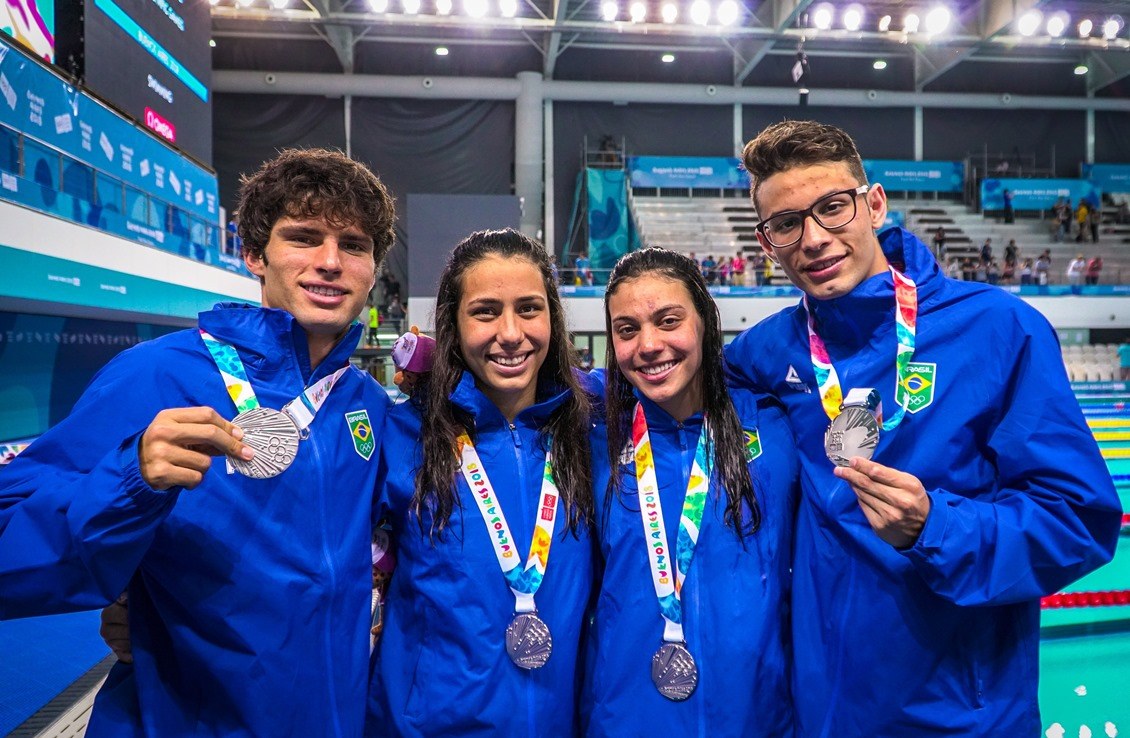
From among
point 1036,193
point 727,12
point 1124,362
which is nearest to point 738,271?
point 727,12

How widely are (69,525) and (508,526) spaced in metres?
0.83

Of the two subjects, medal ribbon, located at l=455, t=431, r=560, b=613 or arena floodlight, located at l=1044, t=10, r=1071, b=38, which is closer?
medal ribbon, located at l=455, t=431, r=560, b=613

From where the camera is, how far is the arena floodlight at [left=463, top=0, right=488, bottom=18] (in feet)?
54.9

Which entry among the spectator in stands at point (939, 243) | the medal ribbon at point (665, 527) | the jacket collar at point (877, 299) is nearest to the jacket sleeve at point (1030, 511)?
the jacket collar at point (877, 299)

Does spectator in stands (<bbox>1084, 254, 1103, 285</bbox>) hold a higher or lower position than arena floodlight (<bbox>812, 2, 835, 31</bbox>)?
lower

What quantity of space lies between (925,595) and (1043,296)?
17510 millimetres

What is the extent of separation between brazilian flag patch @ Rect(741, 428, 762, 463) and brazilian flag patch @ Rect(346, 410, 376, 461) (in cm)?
89

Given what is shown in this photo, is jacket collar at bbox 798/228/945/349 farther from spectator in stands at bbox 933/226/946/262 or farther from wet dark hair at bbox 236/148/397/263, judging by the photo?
spectator in stands at bbox 933/226/946/262

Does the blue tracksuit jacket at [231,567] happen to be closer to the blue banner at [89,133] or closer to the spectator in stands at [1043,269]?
the blue banner at [89,133]

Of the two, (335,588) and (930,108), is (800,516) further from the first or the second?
(930,108)

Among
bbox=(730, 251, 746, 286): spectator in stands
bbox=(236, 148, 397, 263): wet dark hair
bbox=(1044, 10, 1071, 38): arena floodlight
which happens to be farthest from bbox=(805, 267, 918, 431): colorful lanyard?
bbox=(1044, 10, 1071, 38): arena floodlight

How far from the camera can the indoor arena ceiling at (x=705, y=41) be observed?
16812 mm

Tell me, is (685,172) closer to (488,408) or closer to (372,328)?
(372,328)

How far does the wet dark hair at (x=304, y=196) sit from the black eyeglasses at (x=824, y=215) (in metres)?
0.93
